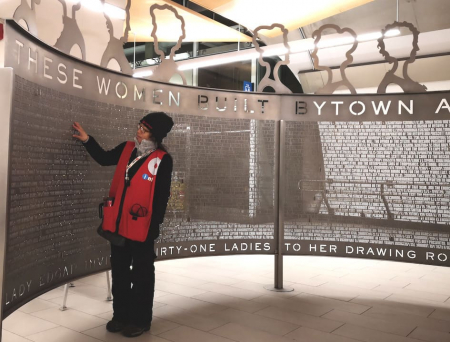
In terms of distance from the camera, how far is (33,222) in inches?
90.2

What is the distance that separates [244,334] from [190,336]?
0.36 m

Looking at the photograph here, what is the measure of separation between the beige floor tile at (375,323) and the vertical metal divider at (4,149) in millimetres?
2366

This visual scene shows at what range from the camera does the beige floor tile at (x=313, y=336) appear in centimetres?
286

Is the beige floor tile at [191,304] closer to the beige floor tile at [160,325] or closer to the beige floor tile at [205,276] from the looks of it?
the beige floor tile at [160,325]

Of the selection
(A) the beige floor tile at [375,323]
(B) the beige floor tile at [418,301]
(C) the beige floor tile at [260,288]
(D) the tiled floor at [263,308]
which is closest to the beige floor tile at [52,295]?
(D) the tiled floor at [263,308]

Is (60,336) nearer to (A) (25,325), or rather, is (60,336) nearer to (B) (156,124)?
(A) (25,325)

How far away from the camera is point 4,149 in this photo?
74.2 inches

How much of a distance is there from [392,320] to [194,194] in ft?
5.87

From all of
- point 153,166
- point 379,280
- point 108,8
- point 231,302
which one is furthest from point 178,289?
point 108,8

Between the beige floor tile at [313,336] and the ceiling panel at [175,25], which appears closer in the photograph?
the beige floor tile at [313,336]

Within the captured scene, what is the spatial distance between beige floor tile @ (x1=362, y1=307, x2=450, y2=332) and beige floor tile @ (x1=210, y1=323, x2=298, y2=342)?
0.92m

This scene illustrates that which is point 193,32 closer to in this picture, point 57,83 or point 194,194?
point 194,194

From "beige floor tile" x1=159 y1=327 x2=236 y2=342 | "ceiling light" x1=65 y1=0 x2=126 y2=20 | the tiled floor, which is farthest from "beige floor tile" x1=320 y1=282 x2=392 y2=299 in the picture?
"ceiling light" x1=65 y1=0 x2=126 y2=20

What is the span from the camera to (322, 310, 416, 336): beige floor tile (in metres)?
3.08
